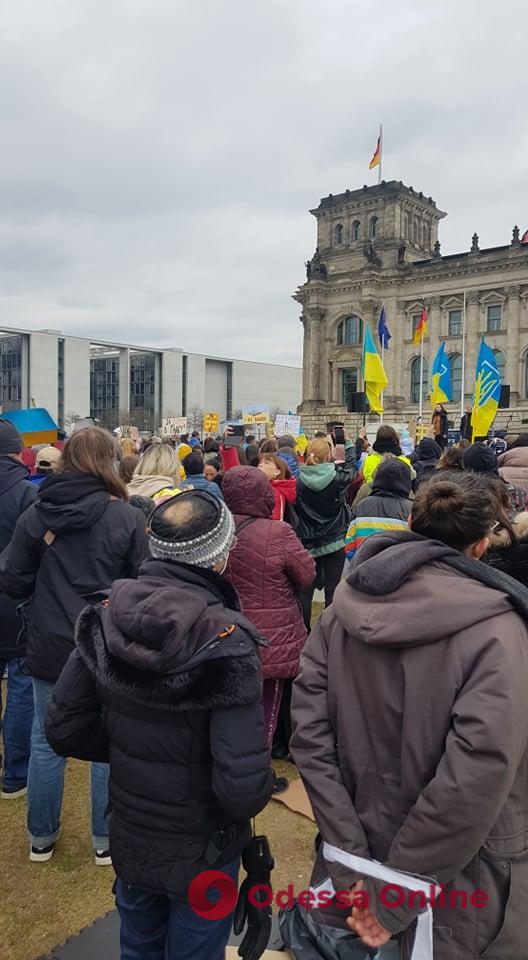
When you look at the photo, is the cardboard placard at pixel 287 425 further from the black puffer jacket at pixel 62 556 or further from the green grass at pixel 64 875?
the black puffer jacket at pixel 62 556

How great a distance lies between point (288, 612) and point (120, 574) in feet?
4.12

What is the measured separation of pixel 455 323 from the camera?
180ft

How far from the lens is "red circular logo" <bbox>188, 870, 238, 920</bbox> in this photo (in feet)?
7.72

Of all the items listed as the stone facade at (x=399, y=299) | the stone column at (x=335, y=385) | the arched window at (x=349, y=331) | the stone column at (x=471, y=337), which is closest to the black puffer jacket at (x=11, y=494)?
the stone facade at (x=399, y=299)

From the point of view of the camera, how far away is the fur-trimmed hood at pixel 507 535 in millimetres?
3119

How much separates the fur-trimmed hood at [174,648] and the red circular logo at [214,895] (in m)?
0.63

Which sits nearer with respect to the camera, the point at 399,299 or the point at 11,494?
the point at 11,494

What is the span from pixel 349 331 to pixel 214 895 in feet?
191

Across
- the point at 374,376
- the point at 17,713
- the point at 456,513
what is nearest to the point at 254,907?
the point at 456,513

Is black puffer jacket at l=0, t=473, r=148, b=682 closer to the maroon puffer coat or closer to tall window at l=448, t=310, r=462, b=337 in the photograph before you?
the maroon puffer coat

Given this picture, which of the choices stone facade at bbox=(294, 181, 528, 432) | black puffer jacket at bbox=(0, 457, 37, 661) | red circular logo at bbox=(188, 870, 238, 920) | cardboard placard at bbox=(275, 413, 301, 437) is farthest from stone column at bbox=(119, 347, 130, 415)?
red circular logo at bbox=(188, 870, 238, 920)

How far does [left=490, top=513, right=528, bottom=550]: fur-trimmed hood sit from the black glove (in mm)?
1609

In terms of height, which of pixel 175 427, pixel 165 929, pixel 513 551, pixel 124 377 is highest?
pixel 124 377

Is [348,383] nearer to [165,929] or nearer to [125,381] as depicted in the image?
[125,381]
